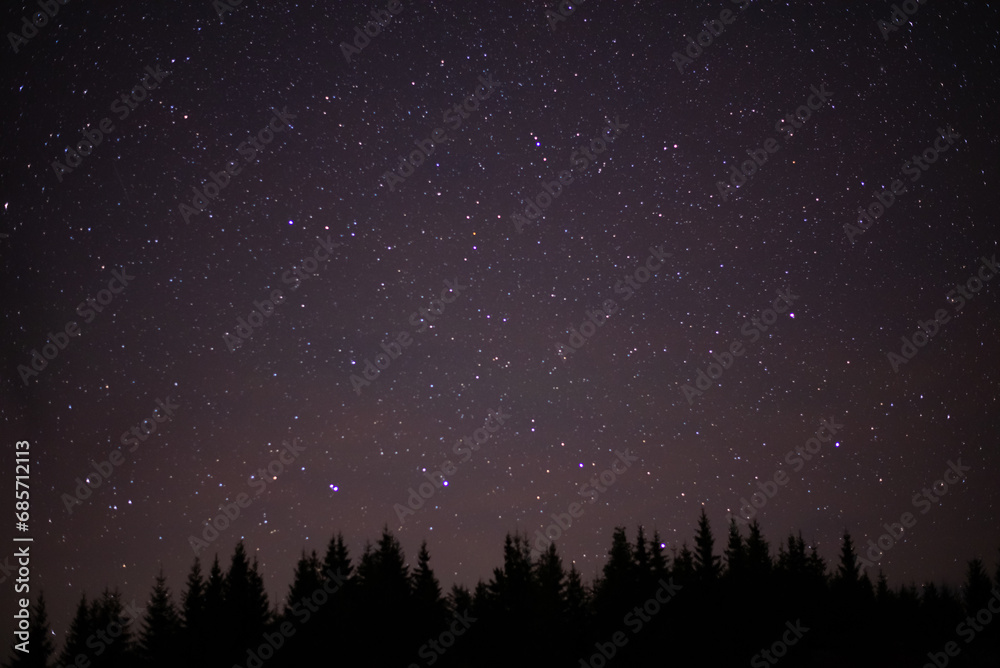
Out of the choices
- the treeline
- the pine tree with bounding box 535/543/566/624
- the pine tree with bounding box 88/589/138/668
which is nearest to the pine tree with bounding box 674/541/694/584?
the treeline

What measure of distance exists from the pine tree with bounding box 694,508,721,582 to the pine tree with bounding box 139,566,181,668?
27469 mm

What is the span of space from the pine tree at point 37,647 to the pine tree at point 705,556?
35.3 m

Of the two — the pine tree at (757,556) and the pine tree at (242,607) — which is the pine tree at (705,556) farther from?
the pine tree at (242,607)

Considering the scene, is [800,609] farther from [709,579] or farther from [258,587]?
[258,587]

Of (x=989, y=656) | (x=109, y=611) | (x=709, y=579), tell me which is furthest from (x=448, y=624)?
(x=989, y=656)
